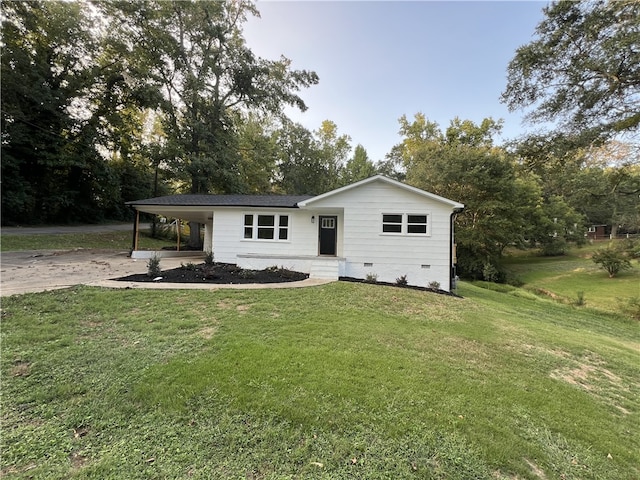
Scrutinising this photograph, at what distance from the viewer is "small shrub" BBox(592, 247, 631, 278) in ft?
61.0

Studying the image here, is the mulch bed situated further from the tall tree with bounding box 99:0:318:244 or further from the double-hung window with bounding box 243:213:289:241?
the tall tree with bounding box 99:0:318:244

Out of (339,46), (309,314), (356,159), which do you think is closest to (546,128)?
(339,46)

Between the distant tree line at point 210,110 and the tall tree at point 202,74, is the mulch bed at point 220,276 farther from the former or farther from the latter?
the distant tree line at point 210,110

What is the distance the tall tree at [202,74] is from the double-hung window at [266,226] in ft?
27.9

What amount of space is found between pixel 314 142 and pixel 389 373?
113ft

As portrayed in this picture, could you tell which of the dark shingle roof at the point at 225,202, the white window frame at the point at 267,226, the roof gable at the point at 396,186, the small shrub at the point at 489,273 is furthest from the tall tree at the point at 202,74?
the small shrub at the point at 489,273

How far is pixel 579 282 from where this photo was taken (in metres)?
18.7

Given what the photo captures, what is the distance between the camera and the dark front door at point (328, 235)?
39.8ft

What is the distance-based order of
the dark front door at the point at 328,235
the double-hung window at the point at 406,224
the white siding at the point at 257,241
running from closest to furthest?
the double-hung window at the point at 406,224, the white siding at the point at 257,241, the dark front door at the point at 328,235

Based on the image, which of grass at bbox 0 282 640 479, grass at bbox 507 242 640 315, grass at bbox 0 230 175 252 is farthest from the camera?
grass at bbox 507 242 640 315

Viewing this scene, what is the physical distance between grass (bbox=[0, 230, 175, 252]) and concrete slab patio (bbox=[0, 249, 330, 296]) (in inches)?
60.3

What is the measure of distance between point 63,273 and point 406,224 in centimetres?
1132

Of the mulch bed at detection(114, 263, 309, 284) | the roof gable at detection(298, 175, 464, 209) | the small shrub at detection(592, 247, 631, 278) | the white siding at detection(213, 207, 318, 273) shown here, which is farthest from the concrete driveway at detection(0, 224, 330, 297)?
the small shrub at detection(592, 247, 631, 278)

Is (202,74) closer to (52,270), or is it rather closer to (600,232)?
(52,270)
